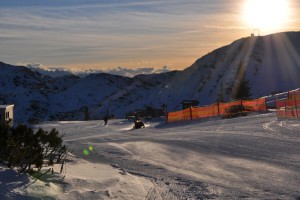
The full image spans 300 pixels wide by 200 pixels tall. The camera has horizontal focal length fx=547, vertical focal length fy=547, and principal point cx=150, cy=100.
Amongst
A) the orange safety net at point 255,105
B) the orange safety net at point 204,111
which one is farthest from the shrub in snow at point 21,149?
the orange safety net at point 204,111

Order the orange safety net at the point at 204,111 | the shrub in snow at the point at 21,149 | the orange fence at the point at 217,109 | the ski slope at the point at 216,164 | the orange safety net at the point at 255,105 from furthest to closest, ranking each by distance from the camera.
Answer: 1. the orange safety net at the point at 204,111
2. the orange fence at the point at 217,109
3. the orange safety net at the point at 255,105
4. the shrub in snow at the point at 21,149
5. the ski slope at the point at 216,164

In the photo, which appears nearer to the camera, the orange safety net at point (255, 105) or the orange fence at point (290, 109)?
the orange fence at point (290, 109)

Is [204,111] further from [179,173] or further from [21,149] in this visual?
[21,149]

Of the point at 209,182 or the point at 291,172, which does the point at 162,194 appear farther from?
the point at 291,172

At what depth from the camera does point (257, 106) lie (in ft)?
129

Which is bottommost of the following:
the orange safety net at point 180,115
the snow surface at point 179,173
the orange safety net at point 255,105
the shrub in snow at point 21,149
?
the snow surface at point 179,173

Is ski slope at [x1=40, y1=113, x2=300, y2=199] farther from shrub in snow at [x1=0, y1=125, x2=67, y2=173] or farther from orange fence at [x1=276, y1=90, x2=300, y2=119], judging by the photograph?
orange fence at [x1=276, y1=90, x2=300, y2=119]

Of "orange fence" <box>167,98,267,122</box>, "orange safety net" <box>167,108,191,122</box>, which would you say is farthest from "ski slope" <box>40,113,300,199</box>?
"orange safety net" <box>167,108,191,122</box>

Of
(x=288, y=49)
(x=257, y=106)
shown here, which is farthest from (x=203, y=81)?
(x=257, y=106)

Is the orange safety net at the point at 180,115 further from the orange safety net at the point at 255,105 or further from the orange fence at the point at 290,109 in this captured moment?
the orange fence at the point at 290,109

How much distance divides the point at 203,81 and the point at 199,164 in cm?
15703

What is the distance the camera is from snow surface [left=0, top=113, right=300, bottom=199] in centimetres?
864

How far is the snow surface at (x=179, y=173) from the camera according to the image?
8641mm

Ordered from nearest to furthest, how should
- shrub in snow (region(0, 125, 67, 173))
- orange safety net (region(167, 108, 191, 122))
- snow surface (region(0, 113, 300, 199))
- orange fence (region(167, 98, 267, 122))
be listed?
snow surface (region(0, 113, 300, 199)) < shrub in snow (region(0, 125, 67, 173)) < orange fence (region(167, 98, 267, 122)) < orange safety net (region(167, 108, 191, 122))
